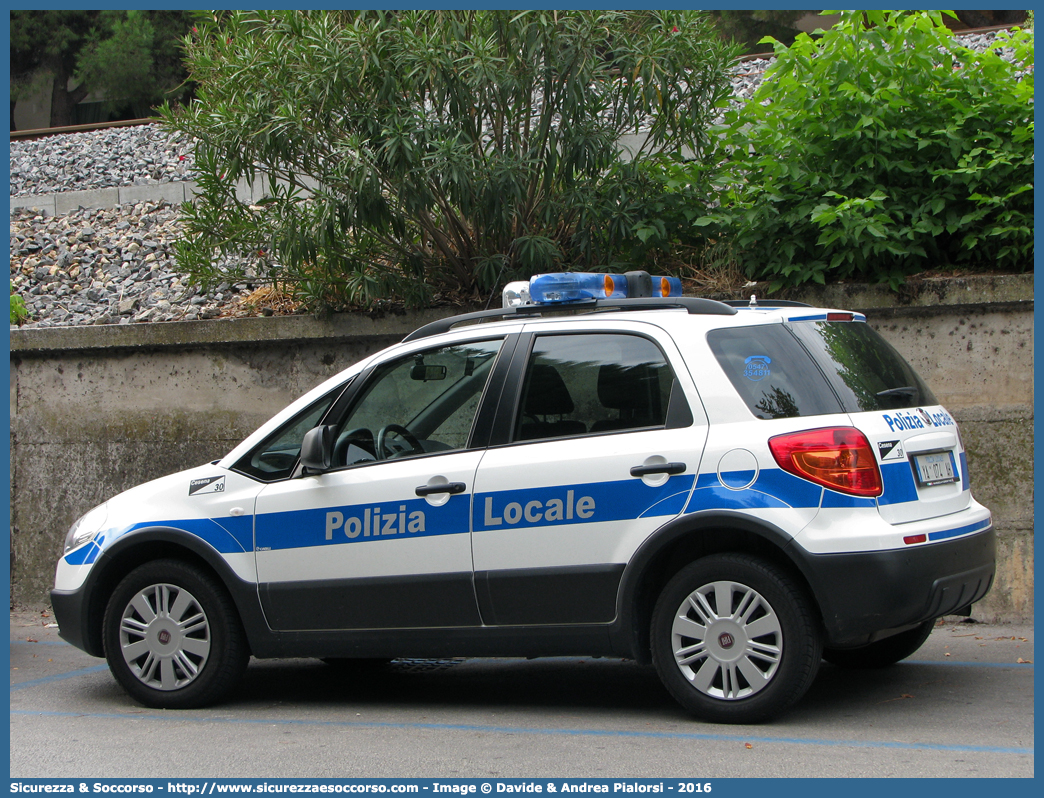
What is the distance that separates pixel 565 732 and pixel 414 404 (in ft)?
5.74

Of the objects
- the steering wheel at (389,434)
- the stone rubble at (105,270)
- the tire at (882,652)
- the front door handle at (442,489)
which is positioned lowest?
the tire at (882,652)

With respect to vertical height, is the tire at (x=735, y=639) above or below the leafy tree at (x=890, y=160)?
below

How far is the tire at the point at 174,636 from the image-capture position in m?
5.42

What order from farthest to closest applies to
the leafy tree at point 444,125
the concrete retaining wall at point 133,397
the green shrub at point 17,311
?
the green shrub at point 17,311
the concrete retaining wall at point 133,397
the leafy tree at point 444,125

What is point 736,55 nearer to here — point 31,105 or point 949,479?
point 949,479

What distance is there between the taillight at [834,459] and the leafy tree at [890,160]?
345 cm

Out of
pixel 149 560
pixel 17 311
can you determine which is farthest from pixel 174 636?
pixel 17 311

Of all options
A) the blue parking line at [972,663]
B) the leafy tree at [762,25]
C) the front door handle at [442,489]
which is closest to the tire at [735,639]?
the front door handle at [442,489]

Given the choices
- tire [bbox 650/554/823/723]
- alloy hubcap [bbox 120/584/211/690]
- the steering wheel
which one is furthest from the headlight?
tire [bbox 650/554/823/723]

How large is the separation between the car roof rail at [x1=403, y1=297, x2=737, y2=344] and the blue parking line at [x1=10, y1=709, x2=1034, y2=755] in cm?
187

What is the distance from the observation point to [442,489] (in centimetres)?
497

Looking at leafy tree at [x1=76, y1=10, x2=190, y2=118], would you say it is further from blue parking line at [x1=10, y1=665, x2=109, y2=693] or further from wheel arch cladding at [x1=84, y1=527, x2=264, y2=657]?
wheel arch cladding at [x1=84, y1=527, x2=264, y2=657]

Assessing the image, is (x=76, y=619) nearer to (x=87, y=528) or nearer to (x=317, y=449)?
(x=87, y=528)

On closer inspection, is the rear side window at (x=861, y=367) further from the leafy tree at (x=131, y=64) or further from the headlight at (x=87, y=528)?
the leafy tree at (x=131, y=64)
